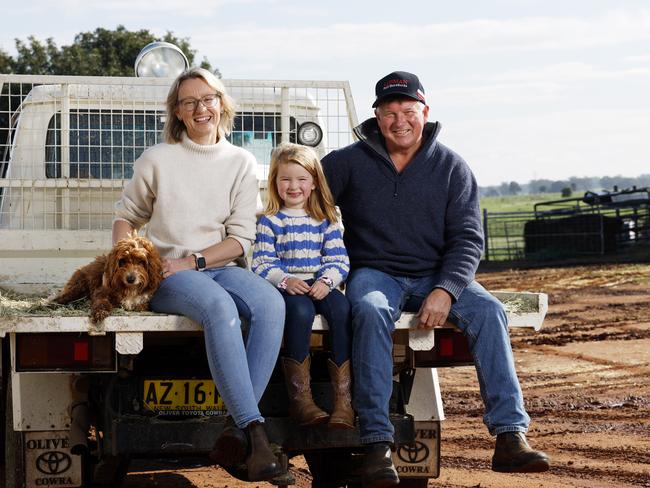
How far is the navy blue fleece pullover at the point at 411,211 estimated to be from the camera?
5.82 metres

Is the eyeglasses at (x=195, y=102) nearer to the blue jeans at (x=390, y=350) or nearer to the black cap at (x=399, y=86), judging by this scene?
the black cap at (x=399, y=86)

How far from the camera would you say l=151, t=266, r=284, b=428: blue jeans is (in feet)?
16.9

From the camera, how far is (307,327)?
5.35m

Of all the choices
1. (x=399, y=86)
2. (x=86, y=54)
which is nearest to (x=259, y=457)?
(x=399, y=86)

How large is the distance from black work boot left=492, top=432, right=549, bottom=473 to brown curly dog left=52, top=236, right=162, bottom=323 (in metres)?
1.69

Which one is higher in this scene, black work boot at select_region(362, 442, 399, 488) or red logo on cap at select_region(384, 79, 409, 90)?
red logo on cap at select_region(384, 79, 409, 90)

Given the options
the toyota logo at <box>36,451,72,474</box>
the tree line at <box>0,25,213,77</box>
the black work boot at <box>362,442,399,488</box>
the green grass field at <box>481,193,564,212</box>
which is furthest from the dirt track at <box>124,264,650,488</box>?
the green grass field at <box>481,193,564,212</box>

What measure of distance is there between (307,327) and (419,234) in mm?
825

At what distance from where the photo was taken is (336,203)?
5.98 meters

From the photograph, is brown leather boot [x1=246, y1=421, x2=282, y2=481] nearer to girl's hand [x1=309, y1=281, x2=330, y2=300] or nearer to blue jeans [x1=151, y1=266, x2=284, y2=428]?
blue jeans [x1=151, y1=266, x2=284, y2=428]

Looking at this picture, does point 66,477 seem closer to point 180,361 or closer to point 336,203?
point 180,361

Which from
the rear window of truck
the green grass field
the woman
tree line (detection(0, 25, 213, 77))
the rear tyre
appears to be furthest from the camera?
the green grass field

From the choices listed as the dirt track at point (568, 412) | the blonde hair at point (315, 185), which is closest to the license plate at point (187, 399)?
the blonde hair at point (315, 185)

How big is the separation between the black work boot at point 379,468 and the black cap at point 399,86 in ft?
5.53
